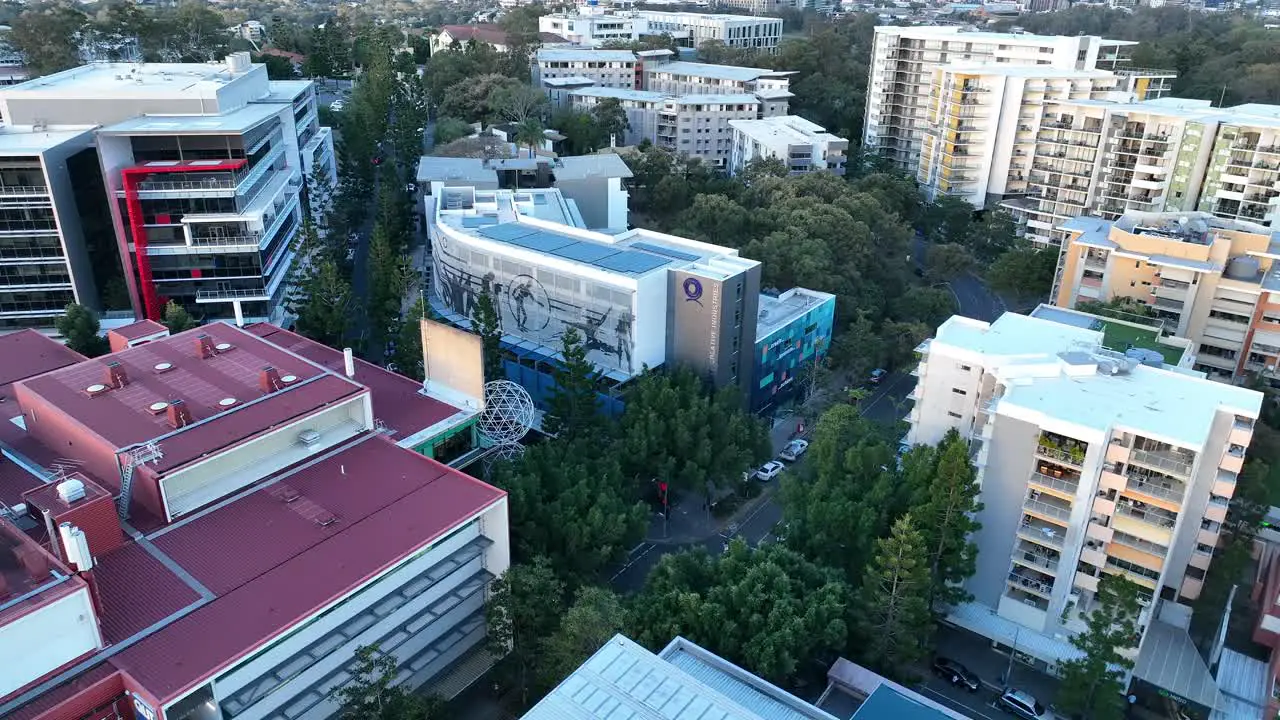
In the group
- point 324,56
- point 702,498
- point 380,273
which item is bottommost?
point 702,498

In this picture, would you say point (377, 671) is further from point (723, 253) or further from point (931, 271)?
point (931, 271)

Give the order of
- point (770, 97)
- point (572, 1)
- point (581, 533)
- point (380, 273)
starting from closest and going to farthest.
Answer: point (581, 533) → point (380, 273) → point (770, 97) → point (572, 1)

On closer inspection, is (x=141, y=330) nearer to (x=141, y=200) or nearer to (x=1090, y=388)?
(x=141, y=200)

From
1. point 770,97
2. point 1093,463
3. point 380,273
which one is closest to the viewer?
point 1093,463

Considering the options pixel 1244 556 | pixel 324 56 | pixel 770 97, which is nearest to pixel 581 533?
pixel 1244 556

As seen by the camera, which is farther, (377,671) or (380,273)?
(380,273)

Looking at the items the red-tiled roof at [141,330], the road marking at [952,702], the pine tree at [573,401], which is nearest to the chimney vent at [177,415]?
the red-tiled roof at [141,330]

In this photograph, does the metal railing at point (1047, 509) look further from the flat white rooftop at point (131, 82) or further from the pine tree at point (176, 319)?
the flat white rooftop at point (131, 82)
